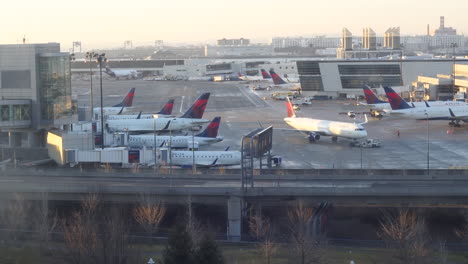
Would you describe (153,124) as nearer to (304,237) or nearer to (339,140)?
(339,140)

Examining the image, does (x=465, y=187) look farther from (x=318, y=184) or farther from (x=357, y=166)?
(x=357, y=166)

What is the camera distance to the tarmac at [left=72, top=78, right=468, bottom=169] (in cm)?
4619

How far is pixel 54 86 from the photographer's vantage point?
153ft

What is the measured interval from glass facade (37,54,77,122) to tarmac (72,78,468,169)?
10563mm

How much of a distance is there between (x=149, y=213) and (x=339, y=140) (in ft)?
102

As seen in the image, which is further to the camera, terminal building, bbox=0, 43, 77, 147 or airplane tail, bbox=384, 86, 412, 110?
airplane tail, bbox=384, 86, 412, 110

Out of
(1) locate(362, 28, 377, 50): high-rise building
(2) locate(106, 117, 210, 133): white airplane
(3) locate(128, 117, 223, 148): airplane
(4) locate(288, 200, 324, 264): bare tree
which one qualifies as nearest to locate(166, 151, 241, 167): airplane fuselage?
(3) locate(128, 117, 223, 148): airplane

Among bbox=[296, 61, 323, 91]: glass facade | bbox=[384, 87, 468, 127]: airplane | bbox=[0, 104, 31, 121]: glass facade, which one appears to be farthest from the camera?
bbox=[296, 61, 323, 91]: glass facade

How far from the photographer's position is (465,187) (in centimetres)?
3192

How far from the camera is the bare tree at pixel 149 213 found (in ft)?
91.2

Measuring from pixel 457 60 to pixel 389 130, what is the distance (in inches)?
1586

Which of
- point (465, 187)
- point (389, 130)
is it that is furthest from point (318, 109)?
point (465, 187)

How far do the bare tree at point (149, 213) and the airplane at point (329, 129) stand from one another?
25.3m

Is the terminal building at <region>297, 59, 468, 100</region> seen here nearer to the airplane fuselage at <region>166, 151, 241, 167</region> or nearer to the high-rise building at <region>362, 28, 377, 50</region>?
the airplane fuselage at <region>166, 151, 241, 167</region>
